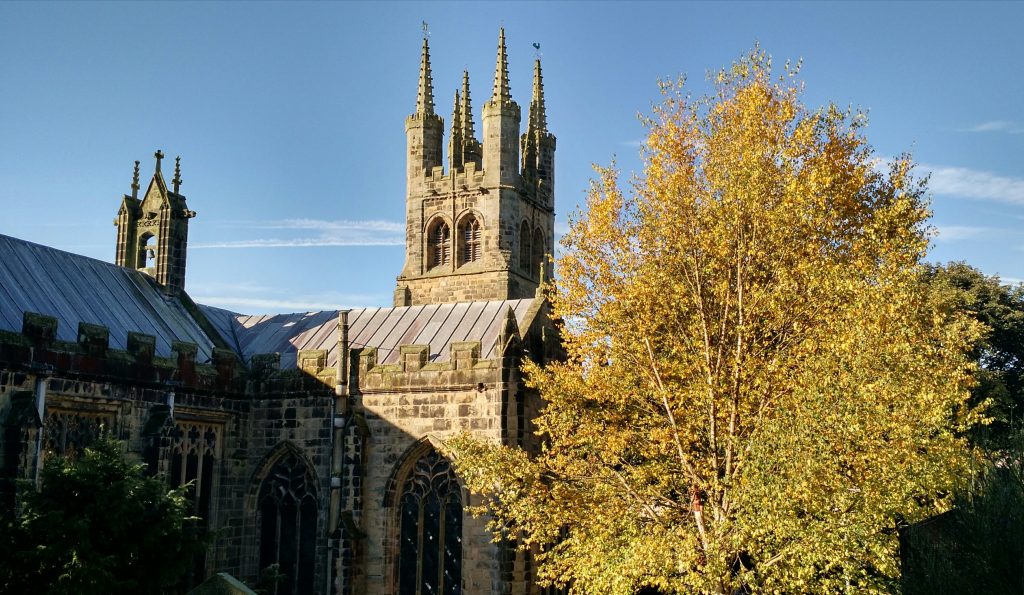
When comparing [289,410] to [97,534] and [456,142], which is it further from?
[456,142]

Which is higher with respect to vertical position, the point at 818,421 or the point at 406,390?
the point at 406,390

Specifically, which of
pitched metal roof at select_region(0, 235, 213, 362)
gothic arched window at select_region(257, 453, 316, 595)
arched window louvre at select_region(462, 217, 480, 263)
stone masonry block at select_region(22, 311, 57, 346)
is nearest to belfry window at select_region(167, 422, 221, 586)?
gothic arched window at select_region(257, 453, 316, 595)

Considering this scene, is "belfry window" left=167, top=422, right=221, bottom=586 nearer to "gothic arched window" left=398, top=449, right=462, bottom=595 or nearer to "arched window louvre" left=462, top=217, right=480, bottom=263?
"gothic arched window" left=398, top=449, right=462, bottom=595

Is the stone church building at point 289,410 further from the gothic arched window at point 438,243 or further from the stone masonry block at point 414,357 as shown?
the gothic arched window at point 438,243

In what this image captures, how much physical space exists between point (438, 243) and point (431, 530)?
26.0 m

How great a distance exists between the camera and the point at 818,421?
1506 centimetres

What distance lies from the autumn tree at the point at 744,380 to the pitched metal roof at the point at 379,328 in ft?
15.7

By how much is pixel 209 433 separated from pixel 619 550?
37.8 ft

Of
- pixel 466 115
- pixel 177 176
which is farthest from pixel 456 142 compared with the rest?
pixel 177 176

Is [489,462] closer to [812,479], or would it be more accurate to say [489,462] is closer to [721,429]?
[721,429]

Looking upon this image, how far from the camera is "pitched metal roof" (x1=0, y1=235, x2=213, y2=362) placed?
22328mm

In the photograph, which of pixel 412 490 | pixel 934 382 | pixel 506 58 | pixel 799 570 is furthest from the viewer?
pixel 506 58

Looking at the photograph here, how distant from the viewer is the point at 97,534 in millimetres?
17109

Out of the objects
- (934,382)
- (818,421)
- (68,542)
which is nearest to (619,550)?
(818,421)
